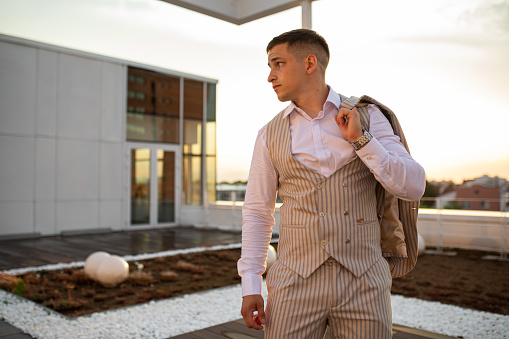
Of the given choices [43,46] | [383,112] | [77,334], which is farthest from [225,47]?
[383,112]

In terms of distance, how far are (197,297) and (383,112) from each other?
3.73 meters

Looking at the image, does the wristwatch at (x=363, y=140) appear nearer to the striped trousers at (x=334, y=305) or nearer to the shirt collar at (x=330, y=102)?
the shirt collar at (x=330, y=102)

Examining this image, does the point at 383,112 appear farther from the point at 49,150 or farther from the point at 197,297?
the point at 49,150

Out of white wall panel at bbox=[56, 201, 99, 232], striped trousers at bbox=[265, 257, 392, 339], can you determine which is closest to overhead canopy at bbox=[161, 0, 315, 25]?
striped trousers at bbox=[265, 257, 392, 339]

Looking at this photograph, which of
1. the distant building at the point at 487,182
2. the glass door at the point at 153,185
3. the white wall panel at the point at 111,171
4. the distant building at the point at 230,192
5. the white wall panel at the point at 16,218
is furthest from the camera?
the distant building at the point at 230,192

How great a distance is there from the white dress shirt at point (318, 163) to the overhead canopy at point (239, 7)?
5.76 feet

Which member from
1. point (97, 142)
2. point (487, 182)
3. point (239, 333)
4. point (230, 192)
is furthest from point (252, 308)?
point (230, 192)

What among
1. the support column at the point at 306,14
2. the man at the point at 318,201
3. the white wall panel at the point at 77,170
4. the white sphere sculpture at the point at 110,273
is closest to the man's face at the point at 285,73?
the man at the point at 318,201

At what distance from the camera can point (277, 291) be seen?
53.2 inches

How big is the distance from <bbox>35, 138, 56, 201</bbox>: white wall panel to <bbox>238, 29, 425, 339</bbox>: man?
9.79 m

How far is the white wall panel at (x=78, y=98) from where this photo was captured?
10.5 m

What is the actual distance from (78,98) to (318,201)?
10.5 metres

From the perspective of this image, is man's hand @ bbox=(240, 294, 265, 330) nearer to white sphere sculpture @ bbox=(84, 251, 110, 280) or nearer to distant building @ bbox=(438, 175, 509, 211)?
white sphere sculpture @ bbox=(84, 251, 110, 280)

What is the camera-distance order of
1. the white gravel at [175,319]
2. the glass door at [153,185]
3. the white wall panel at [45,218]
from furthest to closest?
the glass door at [153,185] < the white wall panel at [45,218] < the white gravel at [175,319]
